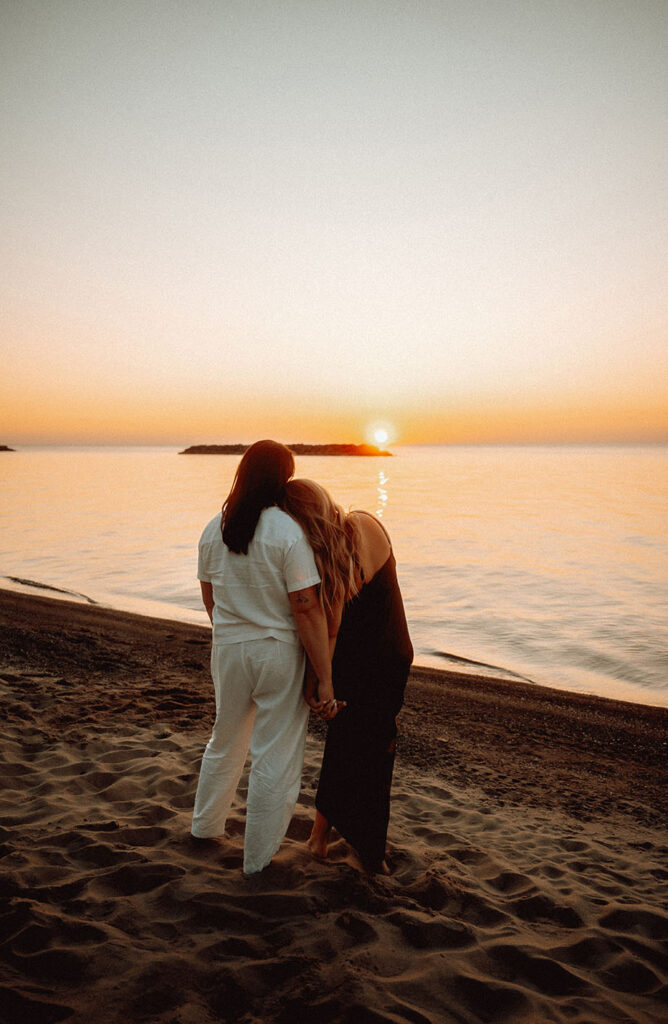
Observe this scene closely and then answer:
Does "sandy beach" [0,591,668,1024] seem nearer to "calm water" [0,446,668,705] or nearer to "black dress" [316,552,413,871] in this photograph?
"black dress" [316,552,413,871]

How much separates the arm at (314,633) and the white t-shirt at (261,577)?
55mm

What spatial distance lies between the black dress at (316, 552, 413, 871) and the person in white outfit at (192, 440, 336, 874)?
0.27 meters

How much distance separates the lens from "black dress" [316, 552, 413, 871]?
328cm

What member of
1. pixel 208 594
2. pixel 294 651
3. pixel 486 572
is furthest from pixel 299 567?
pixel 486 572

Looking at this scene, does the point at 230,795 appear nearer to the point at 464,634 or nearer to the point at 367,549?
the point at 367,549

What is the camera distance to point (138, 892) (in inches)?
120

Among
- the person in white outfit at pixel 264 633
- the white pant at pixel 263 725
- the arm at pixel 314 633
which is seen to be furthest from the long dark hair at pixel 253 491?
the white pant at pixel 263 725

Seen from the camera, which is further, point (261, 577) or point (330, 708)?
point (330, 708)

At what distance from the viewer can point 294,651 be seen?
3.04 meters

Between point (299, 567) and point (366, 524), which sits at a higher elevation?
point (366, 524)

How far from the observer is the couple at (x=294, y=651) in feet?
9.70

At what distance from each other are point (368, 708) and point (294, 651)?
601 millimetres

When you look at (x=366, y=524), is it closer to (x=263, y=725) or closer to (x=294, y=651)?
A: (x=294, y=651)

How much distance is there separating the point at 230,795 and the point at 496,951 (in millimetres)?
1510
